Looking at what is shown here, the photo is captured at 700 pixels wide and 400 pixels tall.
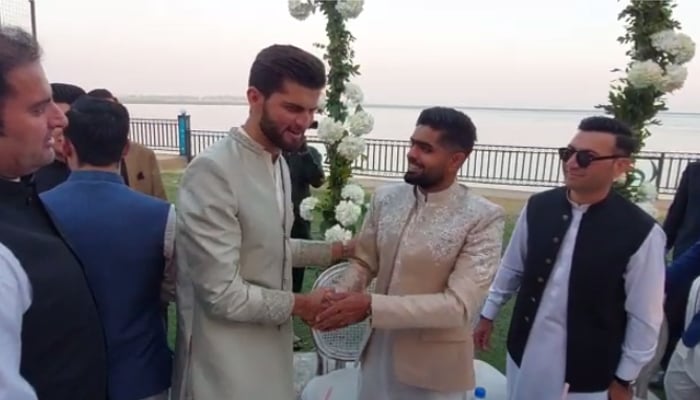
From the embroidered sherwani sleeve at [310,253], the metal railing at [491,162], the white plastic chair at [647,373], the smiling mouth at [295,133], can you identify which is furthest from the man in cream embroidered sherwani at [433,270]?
the metal railing at [491,162]

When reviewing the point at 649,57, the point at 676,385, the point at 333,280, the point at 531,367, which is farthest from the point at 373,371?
the point at 649,57

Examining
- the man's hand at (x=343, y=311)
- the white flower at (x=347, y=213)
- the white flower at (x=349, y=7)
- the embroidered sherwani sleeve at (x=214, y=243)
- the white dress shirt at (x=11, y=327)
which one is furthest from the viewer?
the white flower at (x=347, y=213)

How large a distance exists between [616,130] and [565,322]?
77 cm

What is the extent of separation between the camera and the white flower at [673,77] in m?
2.32

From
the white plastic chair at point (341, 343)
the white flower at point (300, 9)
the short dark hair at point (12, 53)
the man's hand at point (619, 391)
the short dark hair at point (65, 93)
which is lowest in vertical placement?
the white plastic chair at point (341, 343)

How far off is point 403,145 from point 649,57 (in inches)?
457

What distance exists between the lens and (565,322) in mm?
2049

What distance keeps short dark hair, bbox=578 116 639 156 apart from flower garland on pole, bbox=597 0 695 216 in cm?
20

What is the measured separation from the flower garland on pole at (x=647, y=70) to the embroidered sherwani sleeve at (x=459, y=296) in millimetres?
867

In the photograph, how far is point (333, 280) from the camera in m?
2.45

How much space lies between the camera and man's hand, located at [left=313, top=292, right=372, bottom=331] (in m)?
1.75

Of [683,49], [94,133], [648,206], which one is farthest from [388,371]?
[683,49]

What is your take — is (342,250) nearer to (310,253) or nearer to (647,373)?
(310,253)

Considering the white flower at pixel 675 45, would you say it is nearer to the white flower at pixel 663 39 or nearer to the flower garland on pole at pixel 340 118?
the white flower at pixel 663 39
